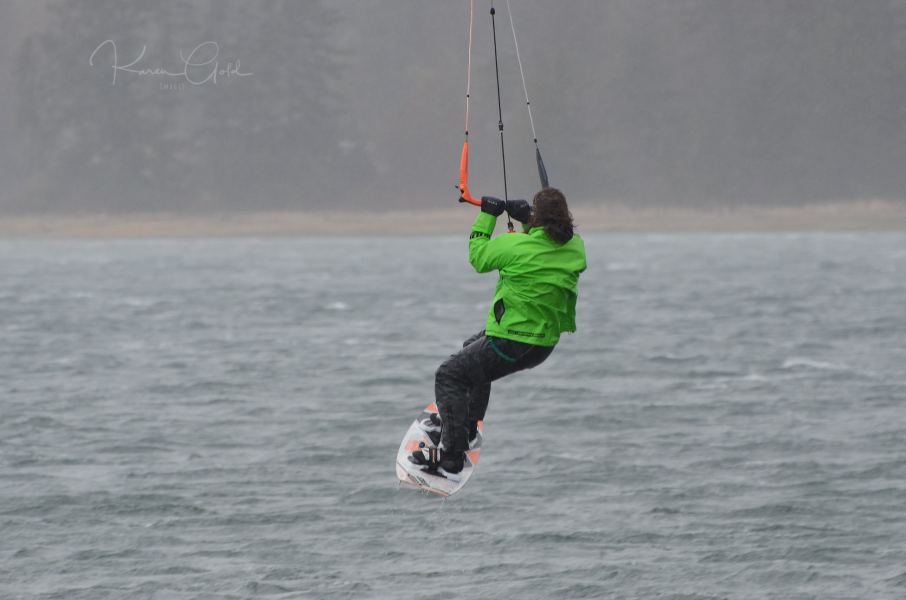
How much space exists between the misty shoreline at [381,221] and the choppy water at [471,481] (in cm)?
5654

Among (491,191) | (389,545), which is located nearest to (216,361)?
(389,545)

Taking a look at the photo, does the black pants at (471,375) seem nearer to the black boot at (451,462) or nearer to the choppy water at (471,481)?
the black boot at (451,462)

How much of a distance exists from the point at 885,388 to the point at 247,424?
1662 cm

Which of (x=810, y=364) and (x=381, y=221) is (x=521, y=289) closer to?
(x=810, y=364)

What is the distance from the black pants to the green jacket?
16 cm

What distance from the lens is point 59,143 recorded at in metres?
124

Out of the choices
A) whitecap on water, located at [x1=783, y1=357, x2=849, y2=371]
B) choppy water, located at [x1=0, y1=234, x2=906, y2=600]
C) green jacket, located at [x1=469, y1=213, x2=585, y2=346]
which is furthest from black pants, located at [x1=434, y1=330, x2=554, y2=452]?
whitecap on water, located at [x1=783, y1=357, x2=849, y2=371]

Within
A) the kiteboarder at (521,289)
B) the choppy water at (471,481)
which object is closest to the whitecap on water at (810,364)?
the choppy water at (471,481)

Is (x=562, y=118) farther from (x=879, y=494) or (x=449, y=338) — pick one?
(x=879, y=494)

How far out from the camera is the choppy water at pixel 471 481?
79.3ft

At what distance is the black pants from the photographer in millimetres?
15344

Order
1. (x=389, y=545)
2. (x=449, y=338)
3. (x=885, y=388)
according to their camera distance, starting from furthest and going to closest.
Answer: (x=449, y=338)
(x=885, y=388)
(x=389, y=545)

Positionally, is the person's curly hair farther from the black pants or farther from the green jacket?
the black pants

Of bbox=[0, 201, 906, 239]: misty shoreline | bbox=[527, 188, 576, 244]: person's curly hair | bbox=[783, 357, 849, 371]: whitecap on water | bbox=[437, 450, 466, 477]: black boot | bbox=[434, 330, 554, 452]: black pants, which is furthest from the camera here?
bbox=[0, 201, 906, 239]: misty shoreline
